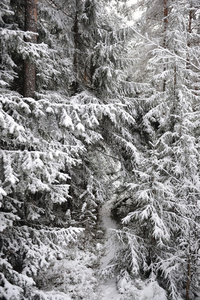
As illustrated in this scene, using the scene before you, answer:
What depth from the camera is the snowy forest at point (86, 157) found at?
5105 mm

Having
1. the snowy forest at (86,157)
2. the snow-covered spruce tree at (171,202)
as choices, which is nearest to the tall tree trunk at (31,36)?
the snowy forest at (86,157)

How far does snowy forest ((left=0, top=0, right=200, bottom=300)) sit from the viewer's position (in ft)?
16.8

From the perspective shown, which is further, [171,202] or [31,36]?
[171,202]

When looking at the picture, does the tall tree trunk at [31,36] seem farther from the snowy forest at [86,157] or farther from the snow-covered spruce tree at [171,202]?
the snow-covered spruce tree at [171,202]

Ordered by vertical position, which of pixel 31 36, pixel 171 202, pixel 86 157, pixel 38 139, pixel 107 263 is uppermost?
pixel 31 36

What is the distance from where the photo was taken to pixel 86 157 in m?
10.1

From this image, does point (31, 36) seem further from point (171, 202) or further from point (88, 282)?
point (88, 282)

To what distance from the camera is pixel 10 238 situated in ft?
17.9

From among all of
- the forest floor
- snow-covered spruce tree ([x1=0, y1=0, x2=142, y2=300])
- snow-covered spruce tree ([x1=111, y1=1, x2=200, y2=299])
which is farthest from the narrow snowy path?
snow-covered spruce tree ([x1=0, y1=0, x2=142, y2=300])

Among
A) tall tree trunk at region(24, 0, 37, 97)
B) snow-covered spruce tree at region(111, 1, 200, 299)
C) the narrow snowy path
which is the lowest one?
the narrow snowy path

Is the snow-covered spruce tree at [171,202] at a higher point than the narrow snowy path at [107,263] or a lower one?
higher

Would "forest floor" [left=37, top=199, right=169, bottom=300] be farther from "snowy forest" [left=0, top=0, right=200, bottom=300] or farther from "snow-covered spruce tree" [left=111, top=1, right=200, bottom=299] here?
"snow-covered spruce tree" [left=111, top=1, right=200, bottom=299]

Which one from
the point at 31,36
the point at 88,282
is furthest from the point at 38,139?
the point at 88,282

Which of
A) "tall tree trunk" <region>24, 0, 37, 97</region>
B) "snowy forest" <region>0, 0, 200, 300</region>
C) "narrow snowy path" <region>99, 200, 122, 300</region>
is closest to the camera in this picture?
"snowy forest" <region>0, 0, 200, 300</region>
